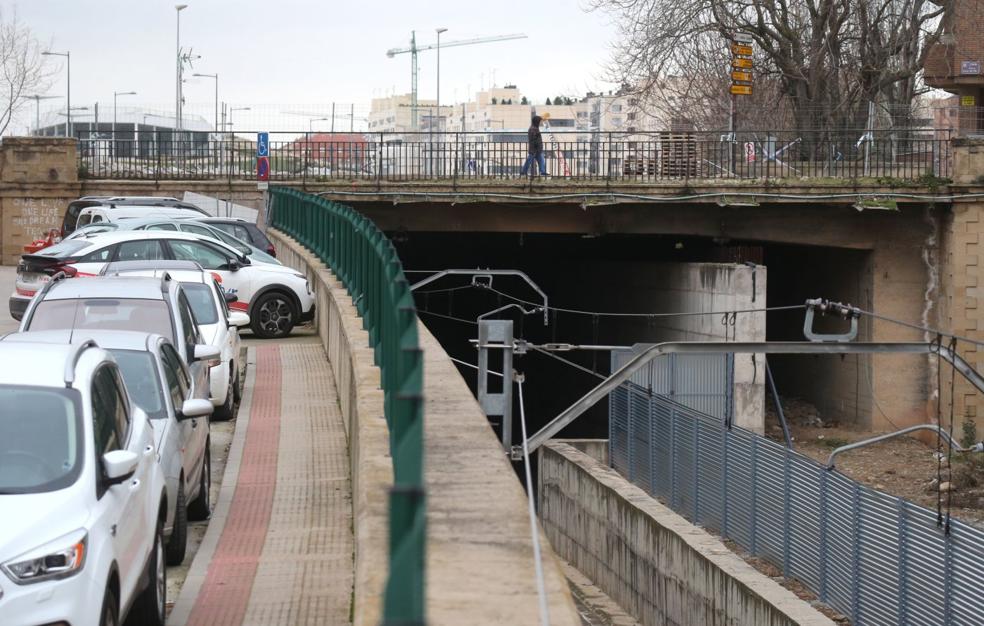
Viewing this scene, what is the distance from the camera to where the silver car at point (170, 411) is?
8844 mm

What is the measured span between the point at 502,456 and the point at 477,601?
224 cm

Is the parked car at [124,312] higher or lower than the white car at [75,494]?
higher

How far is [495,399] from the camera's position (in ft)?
74.6

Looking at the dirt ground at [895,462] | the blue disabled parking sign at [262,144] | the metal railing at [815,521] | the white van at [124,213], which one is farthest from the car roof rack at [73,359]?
the blue disabled parking sign at [262,144]

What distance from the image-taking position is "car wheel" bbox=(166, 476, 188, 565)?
8.95m

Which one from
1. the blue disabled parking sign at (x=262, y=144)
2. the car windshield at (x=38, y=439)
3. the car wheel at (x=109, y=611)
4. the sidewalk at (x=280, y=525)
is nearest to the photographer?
the car wheel at (x=109, y=611)

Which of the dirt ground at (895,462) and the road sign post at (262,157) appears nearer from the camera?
the dirt ground at (895,462)

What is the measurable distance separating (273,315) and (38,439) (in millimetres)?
14896

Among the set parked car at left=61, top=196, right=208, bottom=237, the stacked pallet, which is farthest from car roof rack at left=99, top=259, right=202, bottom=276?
the stacked pallet

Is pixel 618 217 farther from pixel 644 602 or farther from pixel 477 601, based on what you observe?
pixel 477 601

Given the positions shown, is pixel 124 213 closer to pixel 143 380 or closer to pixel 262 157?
pixel 262 157

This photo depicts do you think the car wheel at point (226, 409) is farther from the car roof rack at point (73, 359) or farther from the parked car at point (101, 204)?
the parked car at point (101, 204)

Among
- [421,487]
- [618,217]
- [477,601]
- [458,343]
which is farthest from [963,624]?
[458,343]

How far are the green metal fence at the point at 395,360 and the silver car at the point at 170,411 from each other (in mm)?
1417
